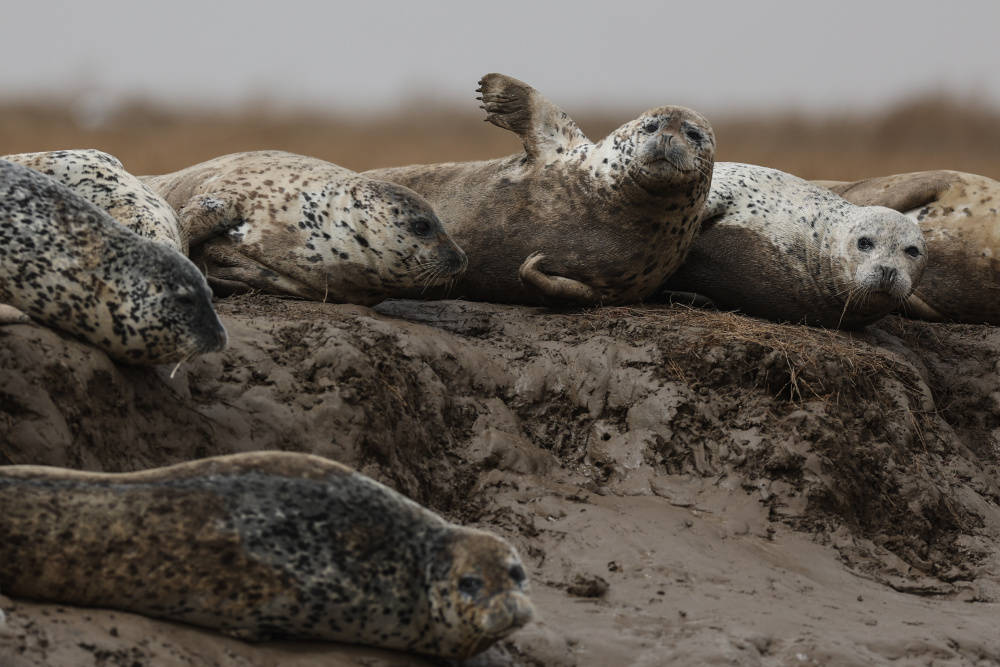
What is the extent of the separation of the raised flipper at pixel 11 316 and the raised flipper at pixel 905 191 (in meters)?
5.40

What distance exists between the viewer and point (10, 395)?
4016 mm

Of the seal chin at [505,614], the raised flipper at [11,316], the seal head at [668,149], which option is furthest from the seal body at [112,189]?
the seal chin at [505,614]

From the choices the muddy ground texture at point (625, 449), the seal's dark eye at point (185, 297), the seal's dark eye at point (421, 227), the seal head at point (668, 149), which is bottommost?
the muddy ground texture at point (625, 449)

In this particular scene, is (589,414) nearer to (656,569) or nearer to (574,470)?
(574,470)

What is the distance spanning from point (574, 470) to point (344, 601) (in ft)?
7.11

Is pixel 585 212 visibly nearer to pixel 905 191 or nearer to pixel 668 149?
pixel 668 149

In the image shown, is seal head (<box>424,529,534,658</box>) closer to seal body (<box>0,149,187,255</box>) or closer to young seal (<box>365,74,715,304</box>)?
seal body (<box>0,149,187,255</box>)

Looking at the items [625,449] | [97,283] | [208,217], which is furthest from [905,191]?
[97,283]

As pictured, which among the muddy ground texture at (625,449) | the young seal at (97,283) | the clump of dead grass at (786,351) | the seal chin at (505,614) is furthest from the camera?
the clump of dead grass at (786,351)

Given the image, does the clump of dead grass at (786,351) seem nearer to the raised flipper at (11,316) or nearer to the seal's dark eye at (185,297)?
the seal's dark eye at (185,297)

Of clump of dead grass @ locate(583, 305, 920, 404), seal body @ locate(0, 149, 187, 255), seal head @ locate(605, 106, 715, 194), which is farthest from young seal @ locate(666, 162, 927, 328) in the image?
seal body @ locate(0, 149, 187, 255)

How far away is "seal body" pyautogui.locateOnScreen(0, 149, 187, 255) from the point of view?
530 centimetres

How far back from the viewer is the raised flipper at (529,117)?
23.2 feet

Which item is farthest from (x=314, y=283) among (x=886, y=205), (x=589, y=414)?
(x=886, y=205)
